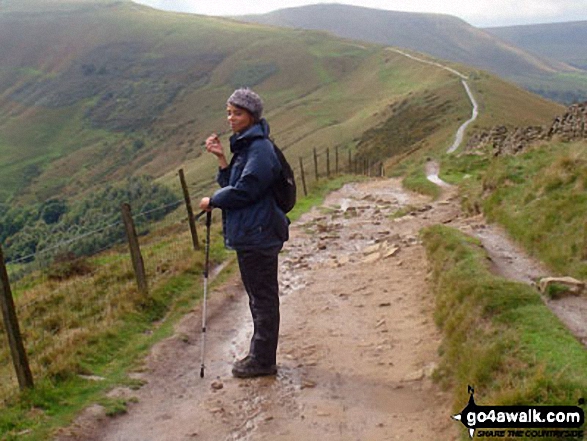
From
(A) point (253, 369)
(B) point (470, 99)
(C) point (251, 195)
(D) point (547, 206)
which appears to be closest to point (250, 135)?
(C) point (251, 195)

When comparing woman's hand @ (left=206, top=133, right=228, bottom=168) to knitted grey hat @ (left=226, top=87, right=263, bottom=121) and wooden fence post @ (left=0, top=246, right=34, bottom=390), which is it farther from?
wooden fence post @ (left=0, top=246, right=34, bottom=390)

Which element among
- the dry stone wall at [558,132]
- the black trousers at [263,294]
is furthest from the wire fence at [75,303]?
the dry stone wall at [558,132]

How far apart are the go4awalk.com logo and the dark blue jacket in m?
2.86

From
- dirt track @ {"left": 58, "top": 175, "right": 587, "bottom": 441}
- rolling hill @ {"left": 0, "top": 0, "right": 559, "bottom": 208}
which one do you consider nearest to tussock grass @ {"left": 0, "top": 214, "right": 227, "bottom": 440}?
dirt track @ {"left": 58, "top": 175, "right": 587, "bottom": 441}

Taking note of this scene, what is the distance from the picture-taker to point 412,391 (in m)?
6.69

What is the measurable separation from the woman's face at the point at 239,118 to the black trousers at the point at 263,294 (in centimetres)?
138

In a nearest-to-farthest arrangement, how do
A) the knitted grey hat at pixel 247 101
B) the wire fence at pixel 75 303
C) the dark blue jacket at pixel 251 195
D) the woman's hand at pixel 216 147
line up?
the dark blue jacket at pixel 251 195
the knitted grey hat at pixel 247 101
the woman's hand at pixel 216 147
the wire fence at pixel 75 303

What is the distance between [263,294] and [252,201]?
3.97ft

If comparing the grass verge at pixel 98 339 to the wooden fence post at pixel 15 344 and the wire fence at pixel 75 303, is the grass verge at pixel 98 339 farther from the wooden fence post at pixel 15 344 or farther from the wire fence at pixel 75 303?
the wooden fence post at pixel 15 344

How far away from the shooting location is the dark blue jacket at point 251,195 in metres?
6.36

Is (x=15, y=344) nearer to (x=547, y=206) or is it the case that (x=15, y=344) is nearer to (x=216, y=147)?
(x=216, y=147)

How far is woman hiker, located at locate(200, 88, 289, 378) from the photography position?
20.9 ft

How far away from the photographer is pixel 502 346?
6098mm

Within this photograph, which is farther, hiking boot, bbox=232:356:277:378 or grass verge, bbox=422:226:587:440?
hiking boot, bbox=232:356:277:378
